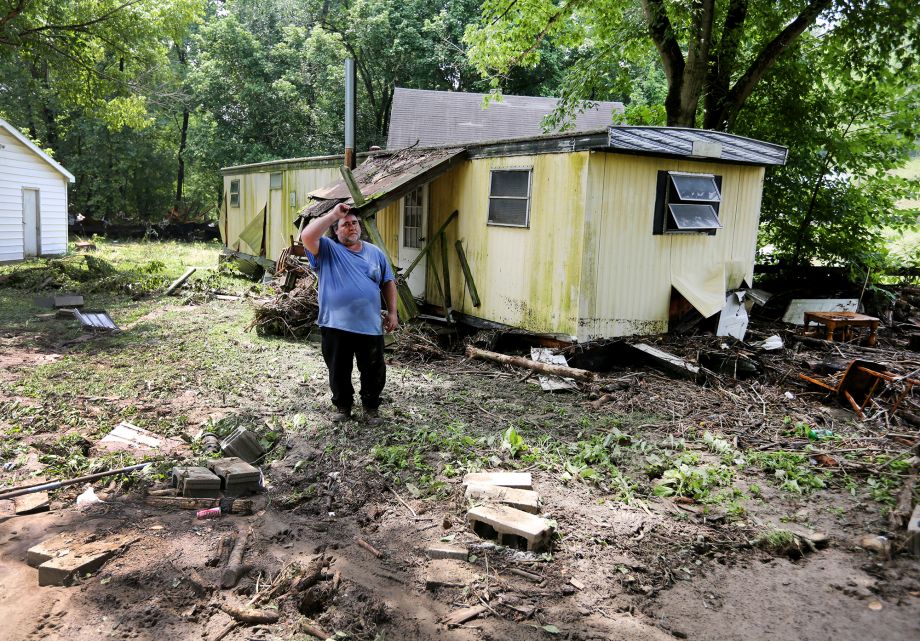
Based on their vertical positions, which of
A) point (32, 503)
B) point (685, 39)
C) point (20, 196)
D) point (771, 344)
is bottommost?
point (32, 503)

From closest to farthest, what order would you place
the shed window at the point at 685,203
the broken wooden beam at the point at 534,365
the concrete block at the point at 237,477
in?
the concrete block at the point at 237,477, the broken wooden beam at the point at 534,365, the shed window at the point at 685,203

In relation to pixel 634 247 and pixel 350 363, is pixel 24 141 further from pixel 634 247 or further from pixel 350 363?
pixel 634 247

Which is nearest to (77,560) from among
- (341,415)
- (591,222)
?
(341,415)

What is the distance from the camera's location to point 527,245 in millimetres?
9016

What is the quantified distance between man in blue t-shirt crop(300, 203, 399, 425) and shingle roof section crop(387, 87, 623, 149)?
13.6 metres

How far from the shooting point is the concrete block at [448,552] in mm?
3828

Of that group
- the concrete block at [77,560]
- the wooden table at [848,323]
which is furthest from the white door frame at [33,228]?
the wooden table at [848,323]

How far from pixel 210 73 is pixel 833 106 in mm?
24877

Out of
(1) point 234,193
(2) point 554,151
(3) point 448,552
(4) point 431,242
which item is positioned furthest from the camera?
(1) point 234,193

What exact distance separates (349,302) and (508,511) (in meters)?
2.45

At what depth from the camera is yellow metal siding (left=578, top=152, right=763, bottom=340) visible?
838 centimetres

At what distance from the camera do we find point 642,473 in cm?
518

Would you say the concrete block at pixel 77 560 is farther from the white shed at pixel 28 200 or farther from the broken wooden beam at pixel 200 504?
the white shed at pixel 28 200

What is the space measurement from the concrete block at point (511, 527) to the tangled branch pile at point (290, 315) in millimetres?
6808
